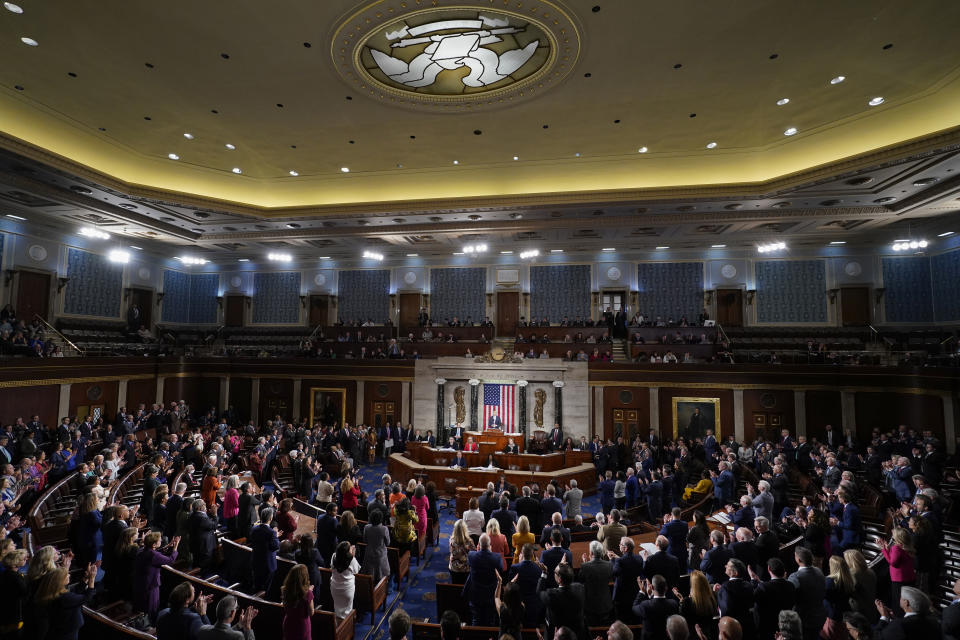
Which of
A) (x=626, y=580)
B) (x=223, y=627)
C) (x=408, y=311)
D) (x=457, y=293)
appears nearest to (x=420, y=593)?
(x=626, y=580)

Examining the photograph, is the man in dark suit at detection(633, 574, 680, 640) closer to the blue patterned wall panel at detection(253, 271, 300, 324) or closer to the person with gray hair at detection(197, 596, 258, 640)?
the person with gray hair at detection(197, 596, 258, 640)

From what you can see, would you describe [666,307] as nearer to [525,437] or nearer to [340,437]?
[525,437]

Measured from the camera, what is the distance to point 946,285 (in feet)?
56.9

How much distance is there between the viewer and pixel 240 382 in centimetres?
2039

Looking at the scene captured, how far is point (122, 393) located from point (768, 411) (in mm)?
22735

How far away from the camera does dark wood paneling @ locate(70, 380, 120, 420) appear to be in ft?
50.5

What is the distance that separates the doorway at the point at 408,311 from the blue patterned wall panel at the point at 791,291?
14957 mm

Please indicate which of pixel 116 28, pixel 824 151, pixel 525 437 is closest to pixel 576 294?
pixel 525 437

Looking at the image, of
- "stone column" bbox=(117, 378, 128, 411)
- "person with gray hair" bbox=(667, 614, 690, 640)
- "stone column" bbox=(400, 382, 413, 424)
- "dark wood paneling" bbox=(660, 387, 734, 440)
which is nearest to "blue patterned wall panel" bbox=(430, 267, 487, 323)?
"stone column" bbox=(400, 382, 413, 424)

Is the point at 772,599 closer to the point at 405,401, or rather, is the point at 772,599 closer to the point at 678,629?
the point at 678,629

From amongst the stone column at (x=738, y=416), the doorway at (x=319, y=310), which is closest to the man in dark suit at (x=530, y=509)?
the stone column at (x=738, y=416)

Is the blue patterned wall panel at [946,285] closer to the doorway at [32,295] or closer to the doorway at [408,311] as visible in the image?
the doorway at [408,311]

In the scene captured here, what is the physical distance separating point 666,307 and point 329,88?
15.8 m

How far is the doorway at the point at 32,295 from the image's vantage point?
1677 centimetres
